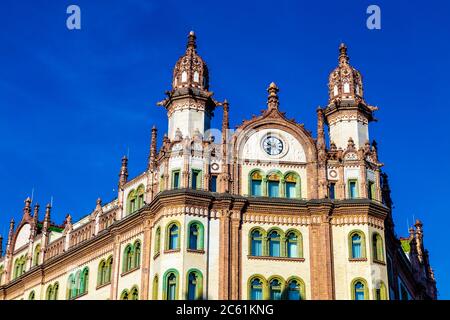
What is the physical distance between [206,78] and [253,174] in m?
9.77

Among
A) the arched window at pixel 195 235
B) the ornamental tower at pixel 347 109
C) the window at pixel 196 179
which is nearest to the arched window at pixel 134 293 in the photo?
the arched window at pixel 195 235

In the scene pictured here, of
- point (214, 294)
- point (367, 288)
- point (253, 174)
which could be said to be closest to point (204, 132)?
point (253, 174)

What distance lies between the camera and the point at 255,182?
57.2m

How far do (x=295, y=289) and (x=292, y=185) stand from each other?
26.4ft

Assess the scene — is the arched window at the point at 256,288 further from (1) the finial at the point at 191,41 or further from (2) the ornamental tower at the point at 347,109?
(1) the finial at the point at 191,41

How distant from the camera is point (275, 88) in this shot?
60156 mm

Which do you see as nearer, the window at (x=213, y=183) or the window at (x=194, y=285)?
the window at (x=194, y=285)

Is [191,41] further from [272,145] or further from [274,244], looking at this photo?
[274,244]

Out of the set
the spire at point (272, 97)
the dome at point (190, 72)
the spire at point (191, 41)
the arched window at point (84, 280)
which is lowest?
the arched window at point (84, 280)

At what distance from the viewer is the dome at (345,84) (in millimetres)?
61719

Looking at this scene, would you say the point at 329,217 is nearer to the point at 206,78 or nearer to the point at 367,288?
the point at 367,288

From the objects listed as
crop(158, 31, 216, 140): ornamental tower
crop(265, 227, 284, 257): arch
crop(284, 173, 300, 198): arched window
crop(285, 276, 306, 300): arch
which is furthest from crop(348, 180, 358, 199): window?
crop(158, 31, 216, 140): ornamental tower

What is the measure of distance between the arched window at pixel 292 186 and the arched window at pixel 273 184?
1.96 feet

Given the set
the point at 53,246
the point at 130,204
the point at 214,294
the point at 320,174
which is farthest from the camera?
the point at 53,246
